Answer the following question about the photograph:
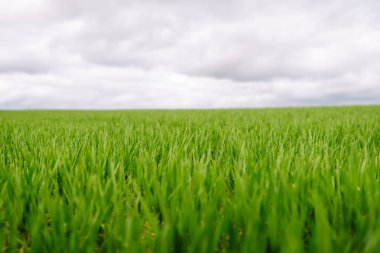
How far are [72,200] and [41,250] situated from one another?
0.22 metres

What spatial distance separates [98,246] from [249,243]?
1.69ft

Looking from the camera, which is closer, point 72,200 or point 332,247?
point 332,247

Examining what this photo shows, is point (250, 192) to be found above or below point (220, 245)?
above

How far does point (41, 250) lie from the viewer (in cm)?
82

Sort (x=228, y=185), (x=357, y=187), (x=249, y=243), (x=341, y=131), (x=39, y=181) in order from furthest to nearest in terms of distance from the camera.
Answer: (x=341, y=131), (x=228, y=185), (x=39, y=181), (x=357, y=187), (x=249, y=243)

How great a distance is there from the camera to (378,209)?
909 millimetres

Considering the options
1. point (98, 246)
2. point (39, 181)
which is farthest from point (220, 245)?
point (39, 181)

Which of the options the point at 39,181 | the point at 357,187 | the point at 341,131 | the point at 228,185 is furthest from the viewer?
the point at 341,131

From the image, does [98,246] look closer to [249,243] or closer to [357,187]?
[249,243]

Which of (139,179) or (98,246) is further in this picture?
(139,179)

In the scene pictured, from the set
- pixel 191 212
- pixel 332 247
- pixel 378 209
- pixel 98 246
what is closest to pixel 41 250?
pixel 98 246

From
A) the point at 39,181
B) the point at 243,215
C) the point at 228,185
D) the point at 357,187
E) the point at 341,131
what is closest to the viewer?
the point at 243,215

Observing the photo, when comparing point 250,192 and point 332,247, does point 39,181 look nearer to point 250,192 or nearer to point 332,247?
point 250,192

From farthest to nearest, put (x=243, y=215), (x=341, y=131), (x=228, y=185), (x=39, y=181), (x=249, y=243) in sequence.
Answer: (x=341, y=131) < (x=228, y=185) < (x=39, y=181) < (x=243, y=215) < (x=249, y=243)
